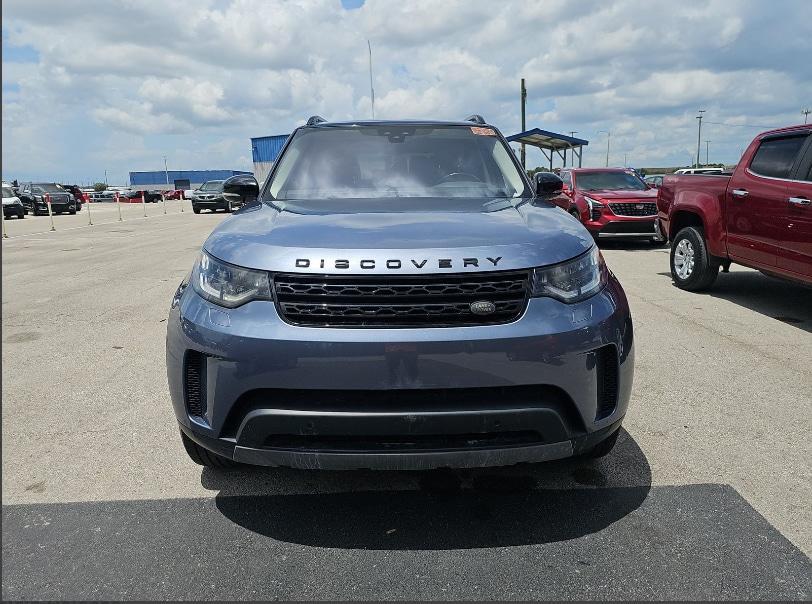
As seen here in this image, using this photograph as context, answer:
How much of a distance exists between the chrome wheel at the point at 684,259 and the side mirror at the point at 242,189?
19.3 ft

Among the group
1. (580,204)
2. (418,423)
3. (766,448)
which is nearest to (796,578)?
(766,448)

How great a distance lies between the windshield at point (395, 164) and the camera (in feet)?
12.1

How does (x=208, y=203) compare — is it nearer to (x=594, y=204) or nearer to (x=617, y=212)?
(x=594, y=204)

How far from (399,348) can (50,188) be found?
37.5m

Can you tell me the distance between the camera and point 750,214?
21.8 ft

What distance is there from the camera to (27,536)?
2602 millimetres

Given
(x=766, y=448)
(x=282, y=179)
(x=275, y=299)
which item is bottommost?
(x=766, y=448)

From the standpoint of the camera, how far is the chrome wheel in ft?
26.1

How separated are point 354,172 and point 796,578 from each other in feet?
9.48

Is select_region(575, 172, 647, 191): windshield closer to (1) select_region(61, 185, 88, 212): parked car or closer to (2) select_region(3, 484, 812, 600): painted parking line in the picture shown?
(2) select_region(3, 484, 812, 600): painted parking line

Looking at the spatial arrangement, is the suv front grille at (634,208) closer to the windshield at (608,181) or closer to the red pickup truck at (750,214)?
the windshield at (608,181)

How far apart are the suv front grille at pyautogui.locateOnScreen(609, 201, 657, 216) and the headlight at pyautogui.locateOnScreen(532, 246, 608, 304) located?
11066 millimetres

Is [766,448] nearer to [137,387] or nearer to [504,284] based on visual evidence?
[504,284]

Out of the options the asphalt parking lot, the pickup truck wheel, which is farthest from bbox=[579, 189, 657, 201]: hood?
the asphalt parking lot
